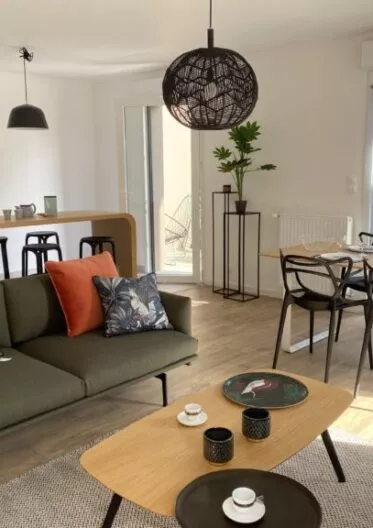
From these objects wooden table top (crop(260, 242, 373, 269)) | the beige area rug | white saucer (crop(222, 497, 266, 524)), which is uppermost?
wooden table top (crop(260, 242, 373, 269))

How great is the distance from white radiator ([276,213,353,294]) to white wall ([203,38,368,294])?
0.10m

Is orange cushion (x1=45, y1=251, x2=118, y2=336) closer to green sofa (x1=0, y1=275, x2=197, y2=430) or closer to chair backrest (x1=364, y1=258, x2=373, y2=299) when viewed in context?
green sofa (x1=0, y1=275, x2=197, y2=430)

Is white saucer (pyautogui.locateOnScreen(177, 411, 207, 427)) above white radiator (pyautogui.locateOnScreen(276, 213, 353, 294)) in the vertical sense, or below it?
below

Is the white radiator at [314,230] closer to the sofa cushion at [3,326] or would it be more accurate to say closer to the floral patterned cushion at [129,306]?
the floral patterned cushion at [129,306]

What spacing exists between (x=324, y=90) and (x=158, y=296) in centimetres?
292

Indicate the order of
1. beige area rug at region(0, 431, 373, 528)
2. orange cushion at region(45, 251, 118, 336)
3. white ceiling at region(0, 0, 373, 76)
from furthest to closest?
white ceiling at region(0, 0, 373, 76)
orange cushion at region(45, 251, 118, 336)
beige area rug at region(0, 431, 373, 528)

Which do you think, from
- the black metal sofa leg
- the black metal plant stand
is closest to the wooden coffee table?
the black metal sofa leg

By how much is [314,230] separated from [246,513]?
3.95m

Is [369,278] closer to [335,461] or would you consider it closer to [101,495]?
[335,461]

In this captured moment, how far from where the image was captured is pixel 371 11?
3.99 m

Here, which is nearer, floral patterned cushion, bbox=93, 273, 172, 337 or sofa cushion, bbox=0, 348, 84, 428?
sofa cushion, bbox=0, 348, 84, 428

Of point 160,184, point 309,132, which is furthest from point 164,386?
point 160,184

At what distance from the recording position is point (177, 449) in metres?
1.82

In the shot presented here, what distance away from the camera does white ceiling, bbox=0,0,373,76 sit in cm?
382
